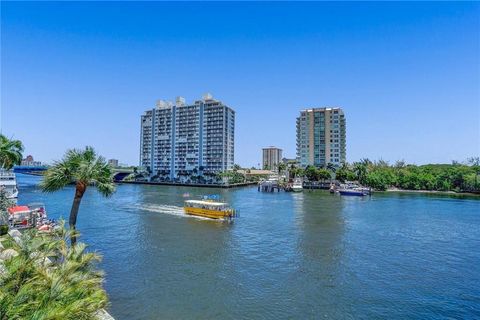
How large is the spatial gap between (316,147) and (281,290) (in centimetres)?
13788

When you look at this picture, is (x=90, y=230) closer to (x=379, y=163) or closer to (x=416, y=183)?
(x=416, y=183)

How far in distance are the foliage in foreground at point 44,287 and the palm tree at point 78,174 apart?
7594 millimetres

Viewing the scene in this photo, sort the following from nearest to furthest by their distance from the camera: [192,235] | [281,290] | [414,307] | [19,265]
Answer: [19,265] < [414,307] < [281,290] < [192,235]

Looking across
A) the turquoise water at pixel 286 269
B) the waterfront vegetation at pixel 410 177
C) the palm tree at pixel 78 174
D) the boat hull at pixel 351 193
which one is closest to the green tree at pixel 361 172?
the waterfront vegetation at pixel 410 177

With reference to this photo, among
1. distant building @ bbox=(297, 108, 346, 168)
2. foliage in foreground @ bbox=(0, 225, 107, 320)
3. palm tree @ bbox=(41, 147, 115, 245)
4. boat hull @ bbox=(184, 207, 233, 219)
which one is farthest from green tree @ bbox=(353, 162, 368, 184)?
foliage in foreground @ bbox=(0, 225, 107, 320)

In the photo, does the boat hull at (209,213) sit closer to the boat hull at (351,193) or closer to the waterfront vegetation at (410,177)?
the boat hull at (351,193)

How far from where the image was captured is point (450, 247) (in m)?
34.3

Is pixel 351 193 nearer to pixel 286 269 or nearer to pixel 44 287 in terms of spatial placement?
pixel 286 269

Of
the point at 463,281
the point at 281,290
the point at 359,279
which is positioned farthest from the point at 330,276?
the point at 463,281

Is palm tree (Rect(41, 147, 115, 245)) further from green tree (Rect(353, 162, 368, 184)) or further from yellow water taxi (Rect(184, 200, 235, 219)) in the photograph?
green tree (Rect(353, 162, 368, 184))

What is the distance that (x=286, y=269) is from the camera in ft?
84.4

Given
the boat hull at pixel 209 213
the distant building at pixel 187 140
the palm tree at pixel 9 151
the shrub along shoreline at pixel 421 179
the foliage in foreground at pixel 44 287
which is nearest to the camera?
the foliage in foreground at pixel 44 287

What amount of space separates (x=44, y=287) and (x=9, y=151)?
34498mm

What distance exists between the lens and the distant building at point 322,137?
148625mm
